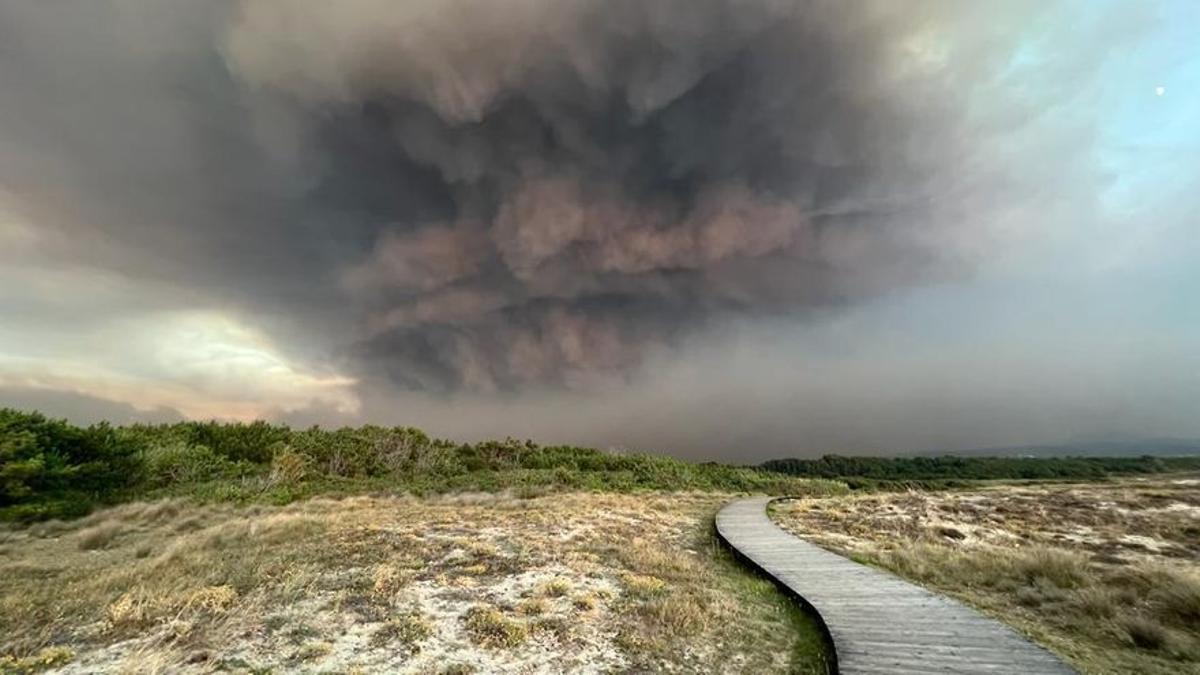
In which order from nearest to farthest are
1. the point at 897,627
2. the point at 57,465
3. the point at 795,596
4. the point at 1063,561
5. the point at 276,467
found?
the point at 897,627, the point at 795,596, the point at 1063,561, the point at 57,465, the point at 276,467

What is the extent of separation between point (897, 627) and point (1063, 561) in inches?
417

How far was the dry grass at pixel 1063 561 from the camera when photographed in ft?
37.1

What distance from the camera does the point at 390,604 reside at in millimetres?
13078

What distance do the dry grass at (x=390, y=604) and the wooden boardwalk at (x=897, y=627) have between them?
952 millimetres

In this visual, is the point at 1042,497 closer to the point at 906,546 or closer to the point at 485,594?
the point at 906,546

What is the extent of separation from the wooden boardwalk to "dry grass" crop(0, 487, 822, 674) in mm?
952

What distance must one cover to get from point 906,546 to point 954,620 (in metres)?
12.0

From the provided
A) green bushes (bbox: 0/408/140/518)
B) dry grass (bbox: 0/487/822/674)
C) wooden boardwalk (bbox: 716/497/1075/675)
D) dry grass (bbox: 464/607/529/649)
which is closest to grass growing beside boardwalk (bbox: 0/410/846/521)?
green bushes (bbox: 0/408/140/518)

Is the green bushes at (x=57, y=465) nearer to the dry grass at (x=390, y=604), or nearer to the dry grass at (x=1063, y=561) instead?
the dry grass at (x=390, y=604)

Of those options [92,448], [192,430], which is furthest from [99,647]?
[192,430]

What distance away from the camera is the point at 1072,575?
51.4ft

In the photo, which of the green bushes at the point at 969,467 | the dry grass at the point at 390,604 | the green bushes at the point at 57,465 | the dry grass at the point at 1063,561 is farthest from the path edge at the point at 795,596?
the green bushes at the point at 969,467

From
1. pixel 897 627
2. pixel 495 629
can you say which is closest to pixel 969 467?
pixel 897 627

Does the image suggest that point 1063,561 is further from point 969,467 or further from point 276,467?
point 969,467
